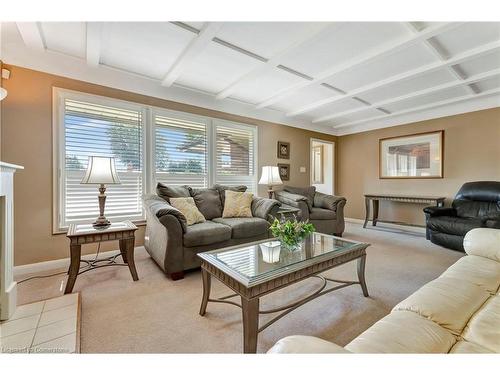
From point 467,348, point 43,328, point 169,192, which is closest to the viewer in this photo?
point 467,348

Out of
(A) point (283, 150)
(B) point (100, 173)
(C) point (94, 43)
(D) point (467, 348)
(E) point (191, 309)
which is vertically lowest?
(E) point (191, 309)

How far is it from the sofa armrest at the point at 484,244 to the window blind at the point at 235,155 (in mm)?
3095

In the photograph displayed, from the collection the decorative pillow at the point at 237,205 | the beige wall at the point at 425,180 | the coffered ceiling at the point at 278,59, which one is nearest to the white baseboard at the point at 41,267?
the decorative pillow at the point at 237,205

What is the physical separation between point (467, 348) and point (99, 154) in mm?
3469

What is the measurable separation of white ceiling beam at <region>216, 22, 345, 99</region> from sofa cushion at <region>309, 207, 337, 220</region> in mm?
2328

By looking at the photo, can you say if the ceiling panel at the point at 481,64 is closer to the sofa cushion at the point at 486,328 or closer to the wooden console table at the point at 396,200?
the wooden console table at the point at 396,200

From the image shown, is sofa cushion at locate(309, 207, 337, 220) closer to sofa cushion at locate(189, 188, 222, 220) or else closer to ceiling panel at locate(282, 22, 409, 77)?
sofa cushion at locate(189, 188, 222, 220)

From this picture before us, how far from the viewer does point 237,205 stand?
323cm

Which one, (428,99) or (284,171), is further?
(284,171)

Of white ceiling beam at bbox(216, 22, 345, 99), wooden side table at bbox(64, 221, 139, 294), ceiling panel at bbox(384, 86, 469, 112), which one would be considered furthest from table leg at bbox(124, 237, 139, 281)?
ceiling panel at bbox(384, 86, 469, 112)

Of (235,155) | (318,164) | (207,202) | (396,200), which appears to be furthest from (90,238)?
(318,164)

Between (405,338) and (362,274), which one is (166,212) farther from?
(405,338)

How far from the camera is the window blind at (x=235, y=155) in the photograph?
387 cm

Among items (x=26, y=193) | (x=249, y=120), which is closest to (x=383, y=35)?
(x=249, y=120)
